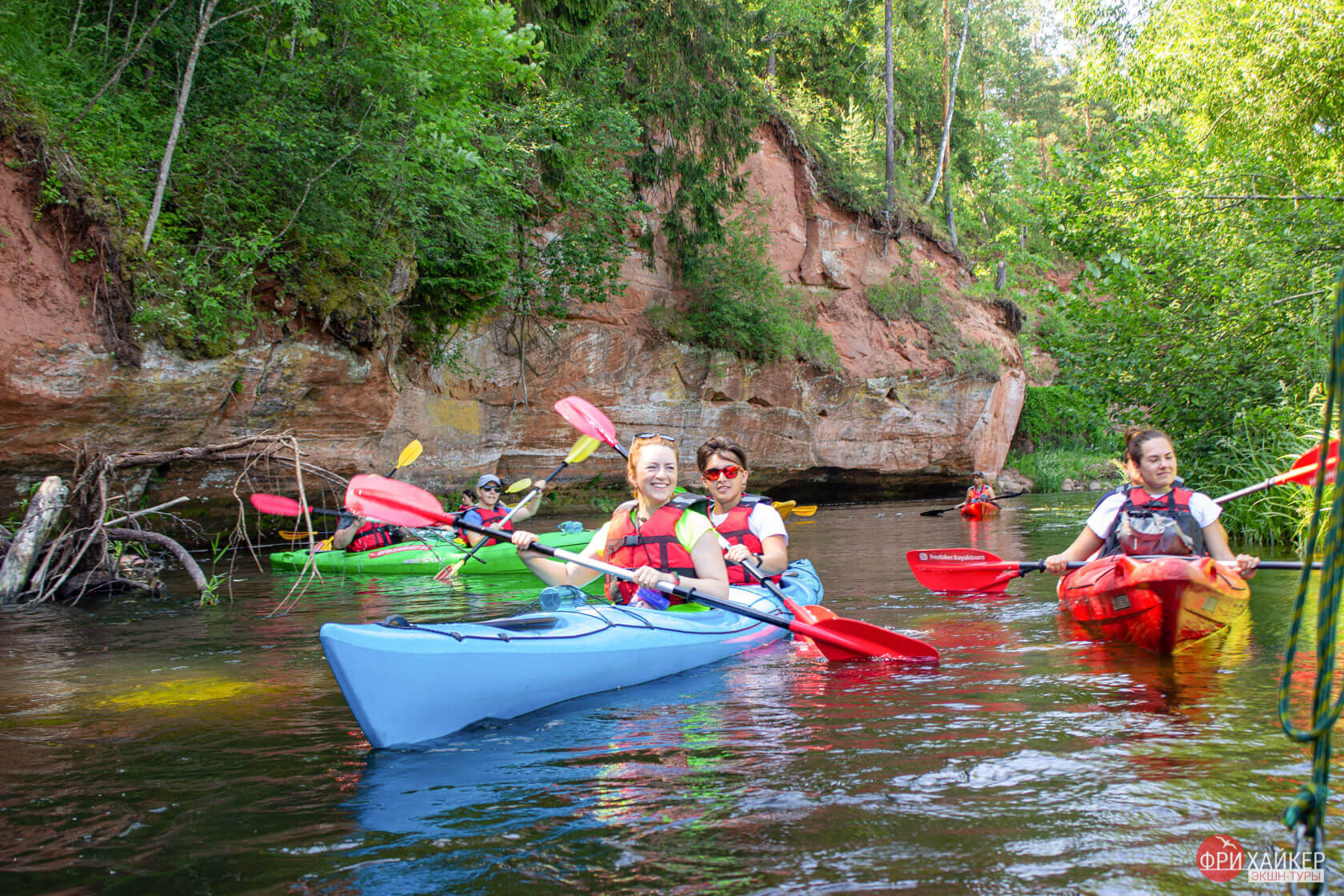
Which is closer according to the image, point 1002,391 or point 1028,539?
point 1028,539

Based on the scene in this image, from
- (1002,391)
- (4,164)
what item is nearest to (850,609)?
(4,164)

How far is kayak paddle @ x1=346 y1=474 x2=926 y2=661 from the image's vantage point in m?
3.97

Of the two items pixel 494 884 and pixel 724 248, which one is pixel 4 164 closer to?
pixel 494 884

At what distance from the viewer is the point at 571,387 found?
46.3ft

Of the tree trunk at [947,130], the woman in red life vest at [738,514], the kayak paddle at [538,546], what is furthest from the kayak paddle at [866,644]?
the tree trunk at [947,130]

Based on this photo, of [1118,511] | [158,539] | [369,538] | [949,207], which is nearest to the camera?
[1118,511]

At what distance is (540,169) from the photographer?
13.1m

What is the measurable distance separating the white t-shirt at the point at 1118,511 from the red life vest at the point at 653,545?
223 cm

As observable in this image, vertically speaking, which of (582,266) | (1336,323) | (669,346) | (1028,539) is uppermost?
(582,266)

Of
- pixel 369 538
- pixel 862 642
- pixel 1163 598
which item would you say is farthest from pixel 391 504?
pixel 369 538

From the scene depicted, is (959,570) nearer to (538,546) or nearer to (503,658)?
(538,546)

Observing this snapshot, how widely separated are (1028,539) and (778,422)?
732cm

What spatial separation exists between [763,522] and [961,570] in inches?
60.4

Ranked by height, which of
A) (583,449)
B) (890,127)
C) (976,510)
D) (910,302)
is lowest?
(976,510)
